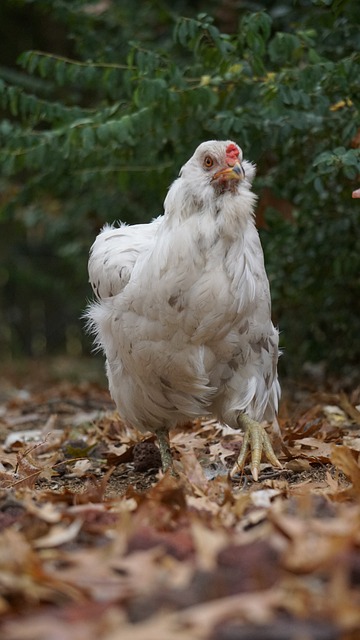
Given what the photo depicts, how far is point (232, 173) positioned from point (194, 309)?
628mm

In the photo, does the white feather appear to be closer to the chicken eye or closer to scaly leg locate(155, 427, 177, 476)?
the chicken eye

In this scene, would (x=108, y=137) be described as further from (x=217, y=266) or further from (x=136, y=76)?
(x=217, y=266)

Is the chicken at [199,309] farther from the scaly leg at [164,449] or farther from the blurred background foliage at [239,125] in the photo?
the blurred background foliage at [239,125]

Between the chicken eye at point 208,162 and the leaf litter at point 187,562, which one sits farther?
the chicken eye at point 208,162

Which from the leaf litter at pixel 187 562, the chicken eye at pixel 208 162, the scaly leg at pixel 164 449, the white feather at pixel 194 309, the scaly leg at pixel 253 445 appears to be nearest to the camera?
the leaf litter at pixel 187 562

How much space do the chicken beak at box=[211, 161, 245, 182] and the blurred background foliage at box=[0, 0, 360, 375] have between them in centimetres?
86

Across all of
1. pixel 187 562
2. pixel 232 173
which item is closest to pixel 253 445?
pixel 232 173

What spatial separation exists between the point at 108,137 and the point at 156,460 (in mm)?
2022

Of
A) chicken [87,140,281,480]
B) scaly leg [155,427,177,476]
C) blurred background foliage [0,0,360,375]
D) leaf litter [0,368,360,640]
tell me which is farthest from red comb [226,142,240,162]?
scaly leg [155,427,177,476]

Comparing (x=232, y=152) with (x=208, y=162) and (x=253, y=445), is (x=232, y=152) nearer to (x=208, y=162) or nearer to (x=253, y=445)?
(x=208, y=162)

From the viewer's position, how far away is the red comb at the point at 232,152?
3.87 metres

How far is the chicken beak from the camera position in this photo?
3.81m

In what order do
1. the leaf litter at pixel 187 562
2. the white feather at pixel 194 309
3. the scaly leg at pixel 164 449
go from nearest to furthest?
the leaf litter at pixel 187 562
the white feather at pixel 194 309
the scaly leg at pixel 164 449

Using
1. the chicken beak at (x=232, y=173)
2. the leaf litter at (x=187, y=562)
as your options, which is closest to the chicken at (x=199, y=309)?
the chicken beak at (x=232, y=173)
